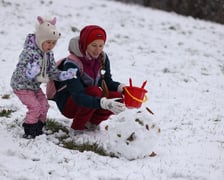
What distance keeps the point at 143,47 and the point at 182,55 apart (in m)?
1.03

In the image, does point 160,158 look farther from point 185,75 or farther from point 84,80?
point 185,75

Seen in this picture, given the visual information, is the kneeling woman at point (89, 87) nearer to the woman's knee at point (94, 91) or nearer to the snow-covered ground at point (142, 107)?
the woman's knee at point (94, 91)

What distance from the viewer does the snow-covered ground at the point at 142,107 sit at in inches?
157

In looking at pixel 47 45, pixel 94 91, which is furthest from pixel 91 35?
pixel 94 91

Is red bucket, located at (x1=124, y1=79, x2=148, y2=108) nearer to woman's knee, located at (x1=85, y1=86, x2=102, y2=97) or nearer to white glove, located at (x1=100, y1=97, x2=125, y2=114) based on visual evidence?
white glove, located at (x1=100, y1=97, x2=125, y2=114)

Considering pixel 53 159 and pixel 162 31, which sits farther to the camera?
pixel 162 31

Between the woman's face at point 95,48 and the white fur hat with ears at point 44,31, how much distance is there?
0.39 metres

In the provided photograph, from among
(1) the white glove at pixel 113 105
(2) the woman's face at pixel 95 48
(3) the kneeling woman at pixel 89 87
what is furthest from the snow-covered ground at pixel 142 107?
(2) the woman's face at pixel 95 48

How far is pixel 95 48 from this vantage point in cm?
459

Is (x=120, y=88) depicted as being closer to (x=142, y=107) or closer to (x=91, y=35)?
(x=142, y=107)

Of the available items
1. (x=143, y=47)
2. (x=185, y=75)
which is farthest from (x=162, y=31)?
(x=185, y=75)

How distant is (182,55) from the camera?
1055 cm

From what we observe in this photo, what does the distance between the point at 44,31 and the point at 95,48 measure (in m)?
0.59

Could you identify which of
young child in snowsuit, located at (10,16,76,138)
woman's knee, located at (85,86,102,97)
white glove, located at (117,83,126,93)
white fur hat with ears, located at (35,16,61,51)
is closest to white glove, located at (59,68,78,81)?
young child in snowsuit, located at (10,16,76,138)
